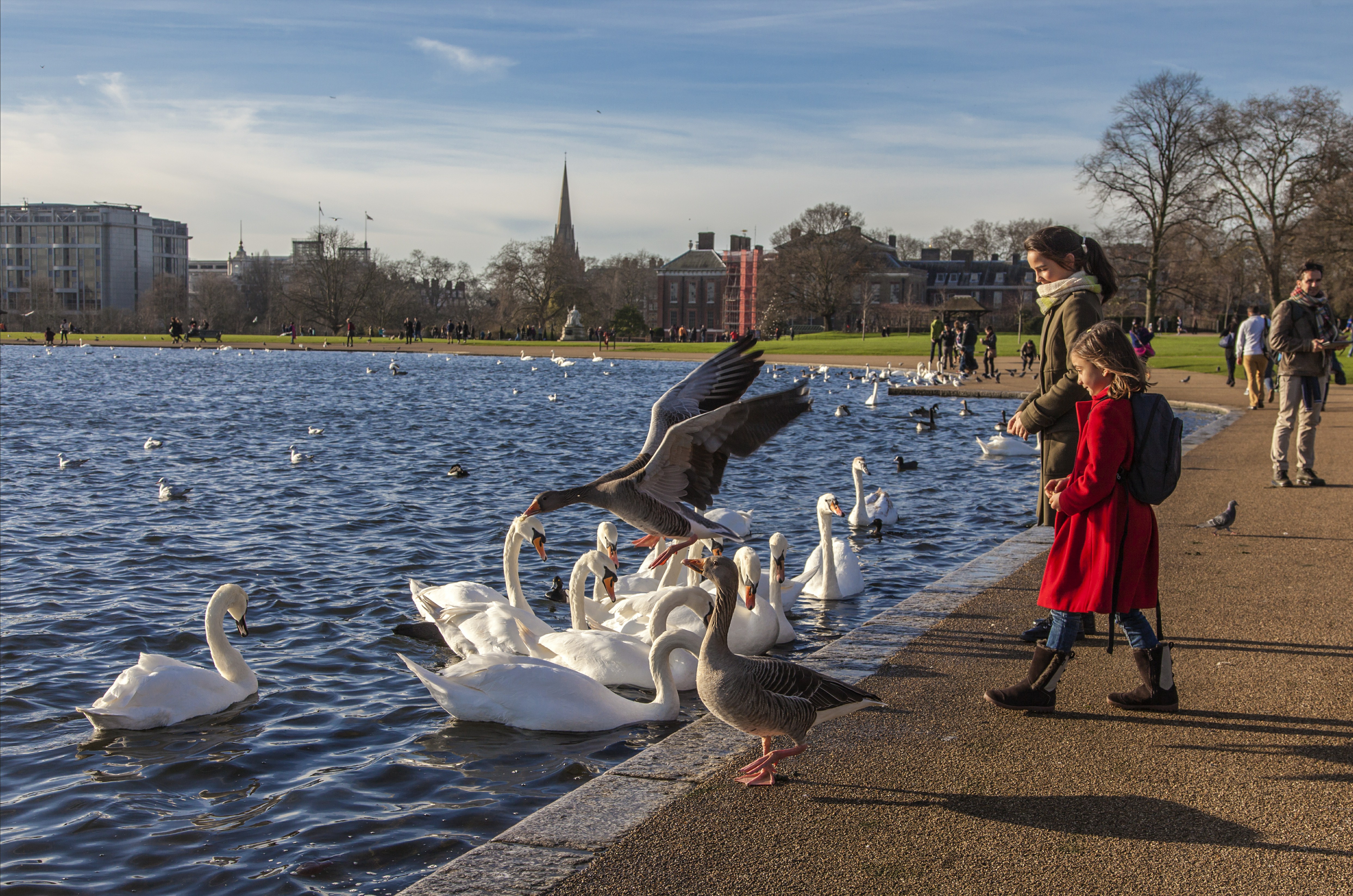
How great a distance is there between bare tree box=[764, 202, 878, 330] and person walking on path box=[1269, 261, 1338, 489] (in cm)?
7111

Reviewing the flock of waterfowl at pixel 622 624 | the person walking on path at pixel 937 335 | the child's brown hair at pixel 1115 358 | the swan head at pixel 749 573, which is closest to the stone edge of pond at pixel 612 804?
the flock of waterfowl at pixel 622 624

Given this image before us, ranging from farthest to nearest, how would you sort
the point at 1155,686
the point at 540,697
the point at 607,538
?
the point at 607,538 < the point at 540,697 < the point at 1155,686

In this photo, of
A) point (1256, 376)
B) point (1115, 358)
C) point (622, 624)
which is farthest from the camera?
point (1256, 376)

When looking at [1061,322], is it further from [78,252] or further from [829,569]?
[78,252]

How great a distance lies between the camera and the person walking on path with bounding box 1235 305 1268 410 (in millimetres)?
18406

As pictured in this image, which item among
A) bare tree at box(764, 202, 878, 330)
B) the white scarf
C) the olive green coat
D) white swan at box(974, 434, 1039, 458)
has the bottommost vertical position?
white swan at box(974, 434, 1039, 458)

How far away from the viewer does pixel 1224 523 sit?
8.64 meters

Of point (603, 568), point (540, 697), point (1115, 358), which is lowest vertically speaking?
point (540, 697)

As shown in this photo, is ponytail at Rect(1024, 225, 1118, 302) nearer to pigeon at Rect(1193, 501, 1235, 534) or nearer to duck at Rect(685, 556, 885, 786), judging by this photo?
duck at Rect(685, 556, 885, 786)

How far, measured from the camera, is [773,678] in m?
4.11

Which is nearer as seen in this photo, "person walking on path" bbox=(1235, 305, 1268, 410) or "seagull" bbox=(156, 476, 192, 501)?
"seagull" bbox=(156, 476, 192, 501)

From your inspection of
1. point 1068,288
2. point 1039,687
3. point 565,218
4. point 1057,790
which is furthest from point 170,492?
point 565,218

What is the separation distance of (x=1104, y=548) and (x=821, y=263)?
7837 centimetres

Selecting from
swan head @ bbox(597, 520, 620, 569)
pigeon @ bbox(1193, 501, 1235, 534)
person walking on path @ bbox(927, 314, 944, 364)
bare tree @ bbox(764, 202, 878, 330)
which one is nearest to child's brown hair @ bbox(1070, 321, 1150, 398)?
swan head @ bbox(597, 520, 620, 569)
